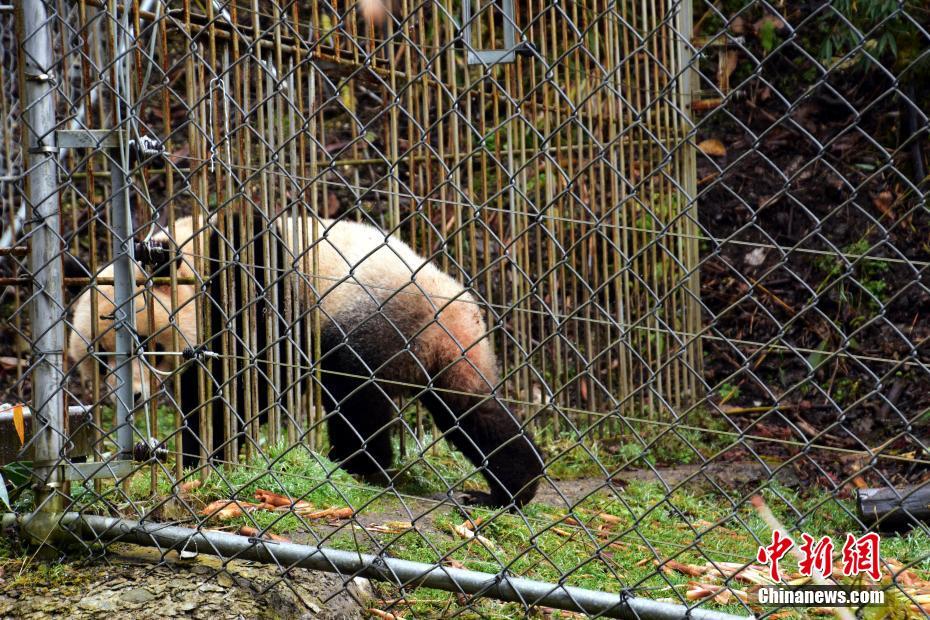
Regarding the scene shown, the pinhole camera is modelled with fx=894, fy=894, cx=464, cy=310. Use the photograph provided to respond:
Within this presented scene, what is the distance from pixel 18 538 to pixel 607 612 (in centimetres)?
191

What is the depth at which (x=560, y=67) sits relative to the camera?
628cm

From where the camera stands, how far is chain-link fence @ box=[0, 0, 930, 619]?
245 cm

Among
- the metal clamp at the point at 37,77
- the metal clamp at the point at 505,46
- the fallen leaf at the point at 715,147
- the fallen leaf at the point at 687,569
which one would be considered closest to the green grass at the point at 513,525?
the fallen leaf at the point at 687,569

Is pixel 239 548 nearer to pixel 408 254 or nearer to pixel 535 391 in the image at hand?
pixel 408 254

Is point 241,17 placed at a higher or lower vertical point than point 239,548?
higher

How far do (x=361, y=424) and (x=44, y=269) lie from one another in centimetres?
244

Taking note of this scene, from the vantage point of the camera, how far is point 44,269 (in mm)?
2791

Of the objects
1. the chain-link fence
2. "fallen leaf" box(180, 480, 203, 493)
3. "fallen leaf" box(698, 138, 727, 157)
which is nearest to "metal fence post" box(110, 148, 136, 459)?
the chain-link fence

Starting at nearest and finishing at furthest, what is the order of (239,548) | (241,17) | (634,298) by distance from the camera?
(239,548), (634,298), (241,17)

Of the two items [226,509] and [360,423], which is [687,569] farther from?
[360,423]

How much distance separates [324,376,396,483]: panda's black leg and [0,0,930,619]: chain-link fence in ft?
0.07

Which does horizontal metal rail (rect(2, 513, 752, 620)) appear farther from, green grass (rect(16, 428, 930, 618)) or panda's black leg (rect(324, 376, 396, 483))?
panda's black leg (rect(324, 376, 396, 483))

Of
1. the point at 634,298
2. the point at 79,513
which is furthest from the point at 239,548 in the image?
the point at 634,298

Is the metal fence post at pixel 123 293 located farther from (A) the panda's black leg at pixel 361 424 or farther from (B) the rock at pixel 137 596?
(A) the panda's black leg at pixel 361 424
